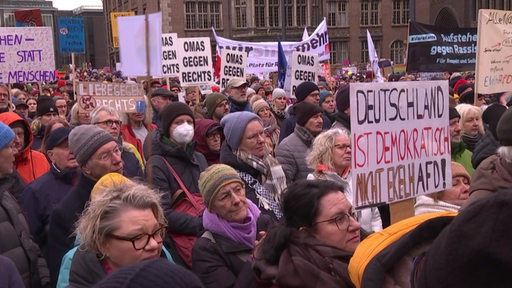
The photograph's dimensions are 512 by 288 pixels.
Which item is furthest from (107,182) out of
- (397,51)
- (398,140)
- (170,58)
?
(397,51)

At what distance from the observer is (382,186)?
324cm

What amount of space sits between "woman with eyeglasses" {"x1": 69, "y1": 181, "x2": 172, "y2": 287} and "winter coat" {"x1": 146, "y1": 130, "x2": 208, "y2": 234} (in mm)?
1047

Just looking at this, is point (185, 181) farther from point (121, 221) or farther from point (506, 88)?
point (506, 88)

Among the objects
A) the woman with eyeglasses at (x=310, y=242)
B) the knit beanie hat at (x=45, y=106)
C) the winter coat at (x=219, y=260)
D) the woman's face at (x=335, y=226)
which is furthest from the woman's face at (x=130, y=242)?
the knit beanie hat at (x=45, y=106)

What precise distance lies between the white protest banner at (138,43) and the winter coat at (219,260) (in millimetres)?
1086

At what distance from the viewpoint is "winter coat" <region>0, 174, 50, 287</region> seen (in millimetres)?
3340

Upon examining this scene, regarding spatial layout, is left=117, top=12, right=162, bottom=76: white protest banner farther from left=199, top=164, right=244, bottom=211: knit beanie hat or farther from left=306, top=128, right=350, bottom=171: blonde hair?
left=306, top=128, right=350, bottom=171: blonde hair

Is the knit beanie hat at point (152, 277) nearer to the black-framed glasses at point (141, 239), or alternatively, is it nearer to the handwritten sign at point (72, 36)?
the black-framed glasses at point (141, 239)

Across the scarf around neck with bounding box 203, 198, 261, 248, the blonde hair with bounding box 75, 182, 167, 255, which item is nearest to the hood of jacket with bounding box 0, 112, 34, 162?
the scarf around neck with bounding box 203, 198, 261, 248

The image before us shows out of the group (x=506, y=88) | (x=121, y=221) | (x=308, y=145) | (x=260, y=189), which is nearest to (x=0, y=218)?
(x=121, y=221)

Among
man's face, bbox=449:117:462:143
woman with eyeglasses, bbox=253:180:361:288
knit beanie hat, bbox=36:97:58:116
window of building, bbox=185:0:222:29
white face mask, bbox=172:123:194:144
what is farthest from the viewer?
window of building, bbox=185:0:222:29

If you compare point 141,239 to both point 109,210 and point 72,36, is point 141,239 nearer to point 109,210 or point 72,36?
point 109,210

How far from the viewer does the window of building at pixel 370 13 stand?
48375 mm

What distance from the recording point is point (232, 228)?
130 inches
